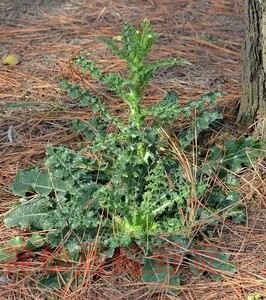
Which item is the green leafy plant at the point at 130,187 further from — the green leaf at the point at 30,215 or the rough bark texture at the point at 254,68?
the rough bark texture at the point at 254,68

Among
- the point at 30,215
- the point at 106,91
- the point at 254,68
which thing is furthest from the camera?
the point at 106,91

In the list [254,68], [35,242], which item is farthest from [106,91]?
[35,242]

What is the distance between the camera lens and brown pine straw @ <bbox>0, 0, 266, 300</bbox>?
2867 mm

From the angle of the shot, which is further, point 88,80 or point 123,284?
point 88,80

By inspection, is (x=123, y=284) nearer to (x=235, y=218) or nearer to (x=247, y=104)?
(x=235, y=218)

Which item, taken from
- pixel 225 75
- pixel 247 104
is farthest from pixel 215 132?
pixel 225 75

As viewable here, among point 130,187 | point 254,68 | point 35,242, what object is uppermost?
point 254,68

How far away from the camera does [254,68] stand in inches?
133

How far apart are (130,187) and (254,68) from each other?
2.85 feet

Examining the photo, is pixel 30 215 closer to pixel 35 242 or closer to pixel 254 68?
pixel 35 242

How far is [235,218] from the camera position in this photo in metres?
3.13

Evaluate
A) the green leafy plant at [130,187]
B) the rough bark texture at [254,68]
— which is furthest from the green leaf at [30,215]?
the rough bark texture at [254,68]

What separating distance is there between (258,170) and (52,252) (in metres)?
1.06

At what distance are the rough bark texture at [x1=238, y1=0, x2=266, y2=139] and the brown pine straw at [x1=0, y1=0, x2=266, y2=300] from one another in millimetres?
185
